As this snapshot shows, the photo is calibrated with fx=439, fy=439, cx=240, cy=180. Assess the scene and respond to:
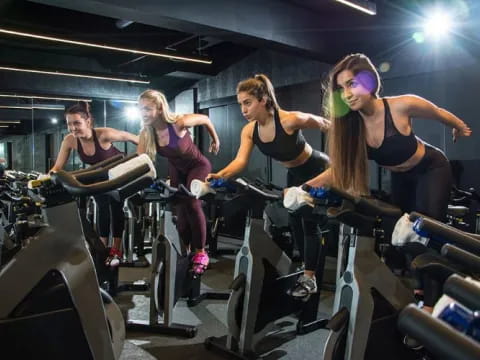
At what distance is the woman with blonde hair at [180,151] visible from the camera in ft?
11.3

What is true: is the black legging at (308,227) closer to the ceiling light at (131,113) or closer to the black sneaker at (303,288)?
the black sneaker at (303,288)

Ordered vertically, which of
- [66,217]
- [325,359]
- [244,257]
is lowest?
[325,359]

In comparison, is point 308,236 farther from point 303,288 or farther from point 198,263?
point 198,263

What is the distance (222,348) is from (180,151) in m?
1.63

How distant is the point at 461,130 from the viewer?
8.03ft

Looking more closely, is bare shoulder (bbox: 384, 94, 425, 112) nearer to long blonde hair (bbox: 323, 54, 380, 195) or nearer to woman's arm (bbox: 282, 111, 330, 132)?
long blonde hair (bbox: 323, 54, 380, 195)

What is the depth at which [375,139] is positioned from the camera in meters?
2.29

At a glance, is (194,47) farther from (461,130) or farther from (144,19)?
(461,130)

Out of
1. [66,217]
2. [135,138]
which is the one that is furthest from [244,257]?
[135,138]

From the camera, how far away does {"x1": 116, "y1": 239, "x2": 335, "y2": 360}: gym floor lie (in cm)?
267

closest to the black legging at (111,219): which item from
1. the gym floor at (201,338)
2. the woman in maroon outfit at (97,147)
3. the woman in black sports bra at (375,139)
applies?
the woman in maroon outfit at (97,147)

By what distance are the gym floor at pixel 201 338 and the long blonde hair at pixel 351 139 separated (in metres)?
1.13

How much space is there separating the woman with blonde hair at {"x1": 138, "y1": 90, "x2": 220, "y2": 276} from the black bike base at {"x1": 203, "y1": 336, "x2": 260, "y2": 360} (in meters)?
0.65

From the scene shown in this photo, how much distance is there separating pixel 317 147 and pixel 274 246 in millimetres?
3453
